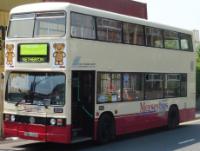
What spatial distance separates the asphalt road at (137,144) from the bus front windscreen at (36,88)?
1.50m

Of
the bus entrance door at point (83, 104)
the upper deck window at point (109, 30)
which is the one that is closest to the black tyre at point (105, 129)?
the bus entrance door at point (83, 104)

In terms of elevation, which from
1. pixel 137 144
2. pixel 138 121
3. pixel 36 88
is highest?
pixel 36 88

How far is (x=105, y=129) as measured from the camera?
17.0 m

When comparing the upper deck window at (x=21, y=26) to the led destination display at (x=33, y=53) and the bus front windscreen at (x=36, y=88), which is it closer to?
the led destination display at (x=33, y=53)

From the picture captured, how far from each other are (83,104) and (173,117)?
686cm

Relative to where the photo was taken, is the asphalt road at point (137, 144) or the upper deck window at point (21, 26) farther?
the asphalt road at point (137, 144)

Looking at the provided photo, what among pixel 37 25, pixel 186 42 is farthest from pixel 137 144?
pixel 186 42

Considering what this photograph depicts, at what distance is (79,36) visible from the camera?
619 inches

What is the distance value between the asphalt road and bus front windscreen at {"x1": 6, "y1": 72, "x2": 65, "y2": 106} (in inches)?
59.1

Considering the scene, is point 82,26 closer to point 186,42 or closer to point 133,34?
point 133,34

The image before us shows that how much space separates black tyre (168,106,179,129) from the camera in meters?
21.9

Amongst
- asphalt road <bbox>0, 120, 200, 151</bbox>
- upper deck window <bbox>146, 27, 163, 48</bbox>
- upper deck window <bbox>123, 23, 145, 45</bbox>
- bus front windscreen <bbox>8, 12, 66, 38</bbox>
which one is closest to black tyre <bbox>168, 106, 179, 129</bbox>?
asphalt road <bbox>0, 120, 200, 151</bbox>

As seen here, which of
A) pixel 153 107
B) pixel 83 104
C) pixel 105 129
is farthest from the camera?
pixel 153 107

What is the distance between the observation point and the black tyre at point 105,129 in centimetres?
1673
